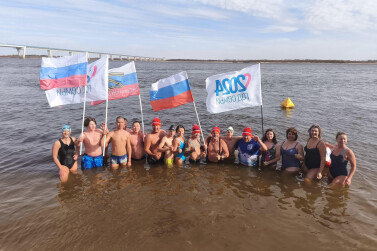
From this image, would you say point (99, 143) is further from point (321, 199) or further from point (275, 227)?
point (321, 199)

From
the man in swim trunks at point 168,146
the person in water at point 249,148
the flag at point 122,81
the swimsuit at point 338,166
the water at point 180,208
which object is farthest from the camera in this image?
the flag at point 122,81

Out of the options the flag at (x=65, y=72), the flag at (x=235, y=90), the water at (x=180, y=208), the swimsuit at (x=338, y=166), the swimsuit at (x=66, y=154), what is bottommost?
the water at (x=180, y=208)

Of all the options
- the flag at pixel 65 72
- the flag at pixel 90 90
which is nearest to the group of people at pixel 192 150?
the flag at pixel 90 90

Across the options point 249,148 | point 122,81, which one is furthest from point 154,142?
point 249,148

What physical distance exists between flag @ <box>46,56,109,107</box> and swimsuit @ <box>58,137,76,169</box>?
6.09 feet

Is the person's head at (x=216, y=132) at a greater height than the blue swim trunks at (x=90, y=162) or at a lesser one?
greater

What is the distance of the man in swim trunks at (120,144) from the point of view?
27.5ft

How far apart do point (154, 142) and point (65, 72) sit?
426 centimetres

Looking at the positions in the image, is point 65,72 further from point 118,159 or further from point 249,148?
point 249,148

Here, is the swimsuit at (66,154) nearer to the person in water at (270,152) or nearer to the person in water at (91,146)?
the person in water at (91,146)

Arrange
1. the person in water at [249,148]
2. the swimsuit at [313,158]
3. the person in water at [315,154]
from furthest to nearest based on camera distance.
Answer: the person in water at [249,148]
the swimsuit at [313,158]
the person in water at [315,154]

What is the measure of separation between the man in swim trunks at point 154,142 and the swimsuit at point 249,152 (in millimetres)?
2930

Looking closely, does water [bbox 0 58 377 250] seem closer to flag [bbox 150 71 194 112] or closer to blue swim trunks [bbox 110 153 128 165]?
blue swim trunks [bbox 110 153 128 165]

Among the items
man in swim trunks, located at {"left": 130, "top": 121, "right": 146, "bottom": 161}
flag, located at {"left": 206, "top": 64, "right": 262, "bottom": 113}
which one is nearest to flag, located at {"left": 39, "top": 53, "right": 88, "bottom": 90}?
man in swim trunks, located at {"left": 130, "top": 121, "right": 146, "bottom": 161}
